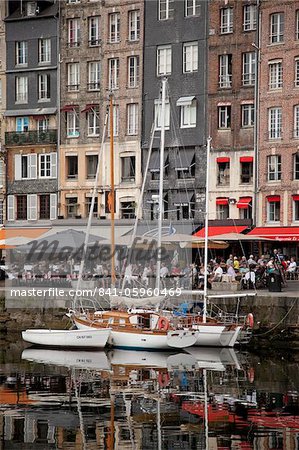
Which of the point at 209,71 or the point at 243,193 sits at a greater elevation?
the point at 209,71

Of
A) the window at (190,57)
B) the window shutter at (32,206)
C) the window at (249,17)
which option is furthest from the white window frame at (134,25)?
the window shutter at (32,206)

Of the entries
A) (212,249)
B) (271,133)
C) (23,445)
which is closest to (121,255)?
(212,249)

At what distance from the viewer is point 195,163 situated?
6812 centimetres

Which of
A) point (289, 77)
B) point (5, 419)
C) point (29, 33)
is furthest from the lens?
point (29, 33)

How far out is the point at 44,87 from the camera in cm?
7356

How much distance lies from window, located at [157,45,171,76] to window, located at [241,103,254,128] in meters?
5.60

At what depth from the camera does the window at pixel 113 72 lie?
7131 centimetres

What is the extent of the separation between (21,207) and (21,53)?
396 inches

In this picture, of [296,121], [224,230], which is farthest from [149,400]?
[296,121]

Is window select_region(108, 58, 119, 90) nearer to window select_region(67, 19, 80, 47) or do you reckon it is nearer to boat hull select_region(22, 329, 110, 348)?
window select_region(67, 19, 80, 47)

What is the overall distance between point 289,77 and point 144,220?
466 inches

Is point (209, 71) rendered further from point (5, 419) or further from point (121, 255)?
point (5, 419)

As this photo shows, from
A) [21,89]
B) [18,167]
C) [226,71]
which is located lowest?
[18,167]

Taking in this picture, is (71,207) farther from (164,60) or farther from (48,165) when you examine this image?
(164,60)
